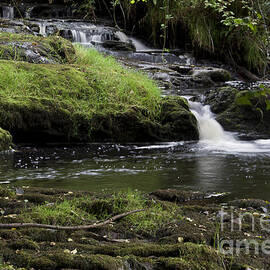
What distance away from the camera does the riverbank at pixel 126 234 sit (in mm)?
2252

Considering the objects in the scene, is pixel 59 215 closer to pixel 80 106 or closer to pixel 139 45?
pixel 80 106

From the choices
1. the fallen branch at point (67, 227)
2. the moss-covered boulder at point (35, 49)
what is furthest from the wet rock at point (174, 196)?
the moss-covered boulder at point (35, 49)

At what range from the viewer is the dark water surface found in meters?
4.98

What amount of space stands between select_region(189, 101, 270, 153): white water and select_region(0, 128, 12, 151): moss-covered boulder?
3661 millimetres

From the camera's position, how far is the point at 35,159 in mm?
6348

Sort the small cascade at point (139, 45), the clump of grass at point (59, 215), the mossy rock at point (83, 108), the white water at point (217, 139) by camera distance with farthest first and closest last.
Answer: the small cascade at point (139, 45) → the white water at point (217, 139) → the mossy rock at point (83, 108) → the clump of grass at point (59, 215)

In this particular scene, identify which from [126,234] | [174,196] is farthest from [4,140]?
[126,234]

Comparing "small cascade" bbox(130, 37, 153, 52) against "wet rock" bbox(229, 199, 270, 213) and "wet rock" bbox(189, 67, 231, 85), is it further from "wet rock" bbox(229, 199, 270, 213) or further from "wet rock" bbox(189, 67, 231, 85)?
"wet rock" bbox(229, 199, 270, 213)

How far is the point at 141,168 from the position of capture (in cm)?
594

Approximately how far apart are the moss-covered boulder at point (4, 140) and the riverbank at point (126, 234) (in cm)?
280

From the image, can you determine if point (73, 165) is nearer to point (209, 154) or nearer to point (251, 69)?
point (209, 154)

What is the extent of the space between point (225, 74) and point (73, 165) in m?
9.24

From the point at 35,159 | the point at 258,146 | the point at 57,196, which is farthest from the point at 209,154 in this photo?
the point at 57,196

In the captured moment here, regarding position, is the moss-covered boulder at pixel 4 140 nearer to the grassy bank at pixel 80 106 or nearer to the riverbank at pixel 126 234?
the grassy bank at pixel 80 106
